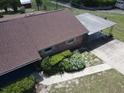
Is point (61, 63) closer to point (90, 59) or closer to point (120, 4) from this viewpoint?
point (90, 59)

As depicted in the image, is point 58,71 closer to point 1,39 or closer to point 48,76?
point 48,76

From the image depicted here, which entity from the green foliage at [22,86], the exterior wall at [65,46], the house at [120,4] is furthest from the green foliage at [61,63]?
the house at [120,4]

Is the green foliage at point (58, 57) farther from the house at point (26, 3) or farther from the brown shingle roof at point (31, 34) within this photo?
the house at point (26, 3)

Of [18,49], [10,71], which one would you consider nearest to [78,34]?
[18,49]

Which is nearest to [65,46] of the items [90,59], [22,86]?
[90,59]

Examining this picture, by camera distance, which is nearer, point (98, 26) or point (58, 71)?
point (58, 71)

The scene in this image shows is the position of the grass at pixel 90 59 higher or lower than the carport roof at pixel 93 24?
lower

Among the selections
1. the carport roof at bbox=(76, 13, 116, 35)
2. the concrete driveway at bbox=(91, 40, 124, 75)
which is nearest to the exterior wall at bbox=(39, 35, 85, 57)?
the carport roof at bbox=(76, 13, 116, 35)
